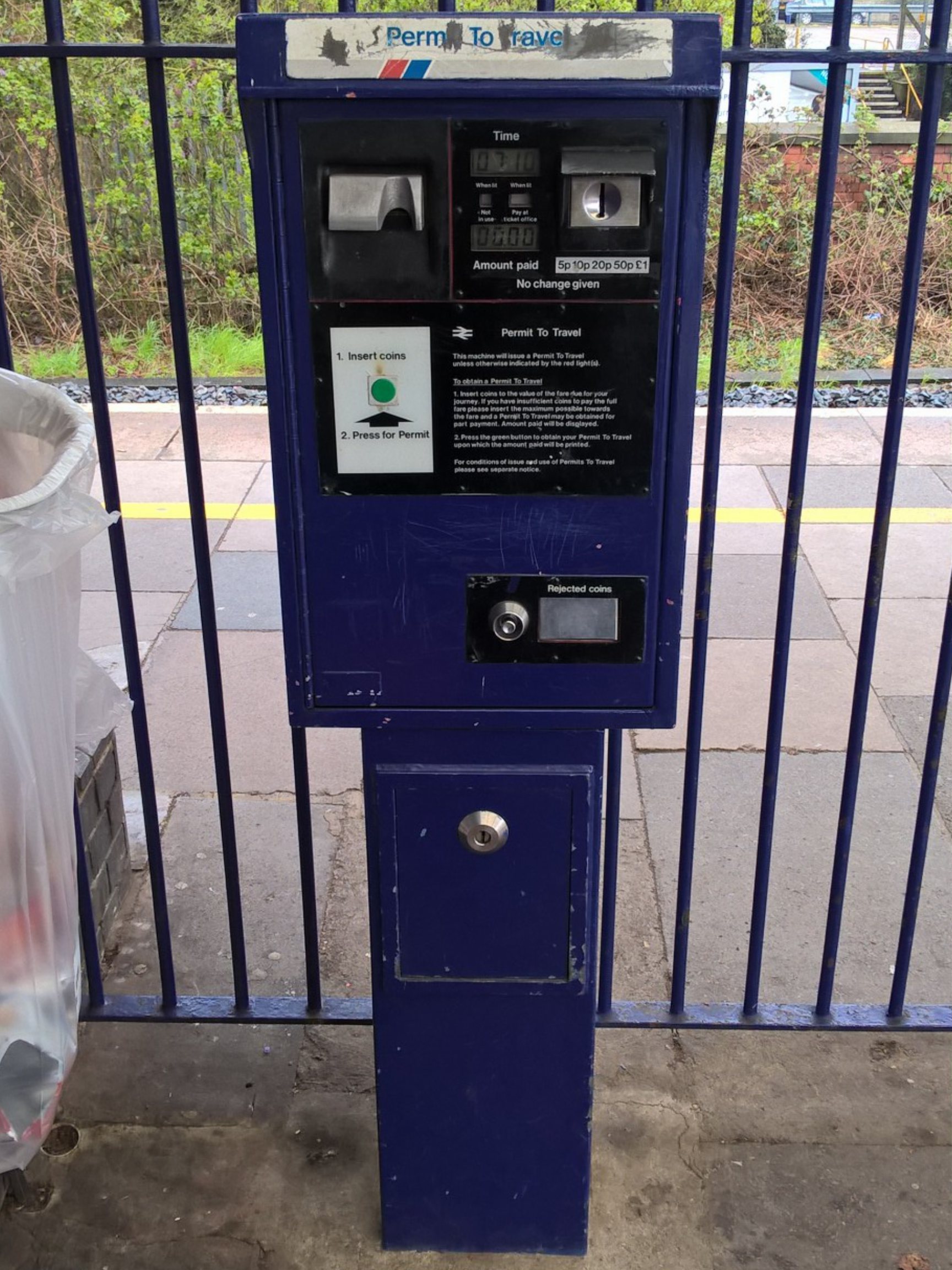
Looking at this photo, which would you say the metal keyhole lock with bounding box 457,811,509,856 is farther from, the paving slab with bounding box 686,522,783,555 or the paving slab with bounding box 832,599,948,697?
the paving slab with bounding box 686,522,783,555

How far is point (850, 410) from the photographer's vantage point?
7902mm

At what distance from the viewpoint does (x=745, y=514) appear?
20.0 ft

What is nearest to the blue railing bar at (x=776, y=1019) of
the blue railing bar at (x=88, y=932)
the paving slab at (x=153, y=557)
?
the blue railing bar at (x=88, y=932)

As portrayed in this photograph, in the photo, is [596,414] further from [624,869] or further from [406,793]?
[624,869]

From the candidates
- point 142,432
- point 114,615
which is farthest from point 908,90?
point 114,615

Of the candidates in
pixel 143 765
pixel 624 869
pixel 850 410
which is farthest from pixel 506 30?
pixel 850 410

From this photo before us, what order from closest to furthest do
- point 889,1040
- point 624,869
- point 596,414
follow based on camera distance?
point 596,414 < point 889,1040 < point 624,869

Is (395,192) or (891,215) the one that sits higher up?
(395,192)

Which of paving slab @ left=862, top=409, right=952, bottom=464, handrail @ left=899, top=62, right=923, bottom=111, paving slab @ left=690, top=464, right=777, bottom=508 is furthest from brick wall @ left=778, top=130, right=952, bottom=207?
paving slab @ left=690, top=464, right=777, bottom=508

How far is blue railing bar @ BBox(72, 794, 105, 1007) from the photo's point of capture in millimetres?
2496

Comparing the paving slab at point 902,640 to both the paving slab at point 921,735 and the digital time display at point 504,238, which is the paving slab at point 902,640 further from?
the digital time display at point 504,238

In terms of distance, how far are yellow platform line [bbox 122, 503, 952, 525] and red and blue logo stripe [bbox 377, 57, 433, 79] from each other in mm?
4484

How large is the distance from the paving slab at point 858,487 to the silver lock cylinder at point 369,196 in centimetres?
478

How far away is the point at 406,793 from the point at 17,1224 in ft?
3.73
